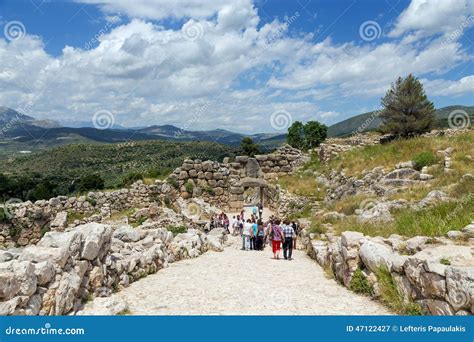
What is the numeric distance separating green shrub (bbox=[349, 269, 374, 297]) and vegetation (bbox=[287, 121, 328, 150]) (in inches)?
2254

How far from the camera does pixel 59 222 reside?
18750mm

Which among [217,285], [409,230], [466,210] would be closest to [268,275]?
[217,285]

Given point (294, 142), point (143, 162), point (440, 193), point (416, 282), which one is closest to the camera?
point (416, 282)

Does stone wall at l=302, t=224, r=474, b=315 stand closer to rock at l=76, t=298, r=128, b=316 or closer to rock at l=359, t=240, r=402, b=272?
rock at l=359, t=240, r=402, b=272

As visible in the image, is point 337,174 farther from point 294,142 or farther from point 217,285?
point 294,142

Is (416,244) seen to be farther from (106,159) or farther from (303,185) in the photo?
(106,159)

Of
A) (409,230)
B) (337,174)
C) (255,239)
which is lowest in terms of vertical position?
(255,239)

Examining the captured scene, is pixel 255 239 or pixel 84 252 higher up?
pixel 84 252

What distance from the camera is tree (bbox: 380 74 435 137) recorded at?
92.6ft

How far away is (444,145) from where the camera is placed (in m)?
18.7

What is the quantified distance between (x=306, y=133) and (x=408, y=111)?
40008 mm

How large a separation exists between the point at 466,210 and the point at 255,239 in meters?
8.58

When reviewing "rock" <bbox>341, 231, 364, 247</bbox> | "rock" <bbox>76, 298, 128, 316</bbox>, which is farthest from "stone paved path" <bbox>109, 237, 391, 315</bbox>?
"rock" <bbox>341, 231, 364, 247</bbox>

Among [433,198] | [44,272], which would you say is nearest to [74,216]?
[44,272]
